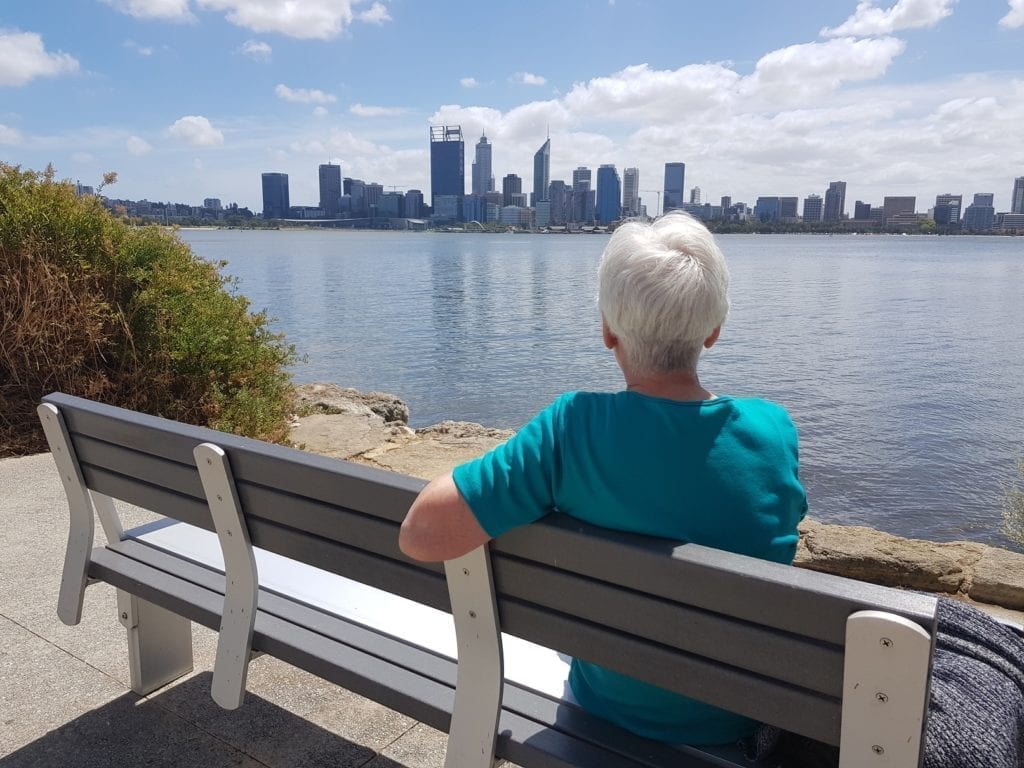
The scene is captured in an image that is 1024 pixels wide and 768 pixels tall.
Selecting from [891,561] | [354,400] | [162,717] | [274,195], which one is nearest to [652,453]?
[162,717]

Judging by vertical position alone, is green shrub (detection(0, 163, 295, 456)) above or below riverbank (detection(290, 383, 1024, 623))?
above

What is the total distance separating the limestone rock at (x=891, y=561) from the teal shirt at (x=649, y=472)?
12.1 ft

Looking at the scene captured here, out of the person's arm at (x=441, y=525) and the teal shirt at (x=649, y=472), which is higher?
the teal shirt at (x=649, y=472)

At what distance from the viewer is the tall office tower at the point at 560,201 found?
93000 millimetres

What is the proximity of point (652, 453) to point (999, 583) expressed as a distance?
13.5ft

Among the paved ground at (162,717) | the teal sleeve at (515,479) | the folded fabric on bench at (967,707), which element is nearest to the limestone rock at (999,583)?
the folded fabric on bench at (967,707)

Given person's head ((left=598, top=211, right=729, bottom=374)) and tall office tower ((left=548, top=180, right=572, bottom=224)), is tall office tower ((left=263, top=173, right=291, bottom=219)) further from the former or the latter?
person's head ((left=598, top=211, right=729, bottom=374))

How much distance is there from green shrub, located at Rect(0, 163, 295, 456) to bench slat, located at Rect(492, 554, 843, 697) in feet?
18.4

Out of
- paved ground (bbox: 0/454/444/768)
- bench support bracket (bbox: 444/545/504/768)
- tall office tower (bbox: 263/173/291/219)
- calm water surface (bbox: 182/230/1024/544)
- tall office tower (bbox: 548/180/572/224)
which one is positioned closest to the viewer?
bench support bracket (bbox: 444/545/504/768)

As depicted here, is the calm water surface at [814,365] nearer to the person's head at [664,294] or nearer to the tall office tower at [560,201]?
the person's head at [664,294]

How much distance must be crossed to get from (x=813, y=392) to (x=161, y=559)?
1766 cm

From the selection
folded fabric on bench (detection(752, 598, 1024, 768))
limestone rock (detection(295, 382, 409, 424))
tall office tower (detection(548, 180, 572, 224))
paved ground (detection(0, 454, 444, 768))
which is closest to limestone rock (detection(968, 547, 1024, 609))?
folded fabric on bench (detection(752, 598, 1024, 768))

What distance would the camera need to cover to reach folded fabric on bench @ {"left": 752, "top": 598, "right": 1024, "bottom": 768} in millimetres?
1655

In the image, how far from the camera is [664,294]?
1724 millimetres
